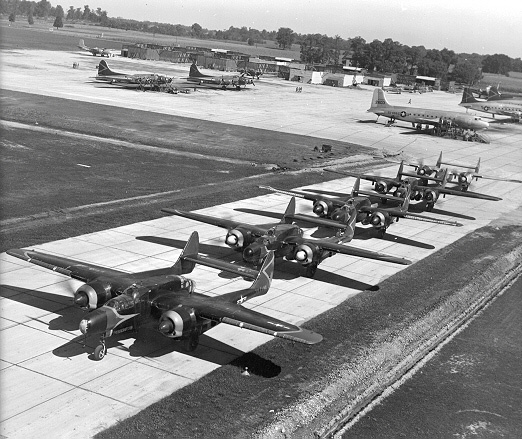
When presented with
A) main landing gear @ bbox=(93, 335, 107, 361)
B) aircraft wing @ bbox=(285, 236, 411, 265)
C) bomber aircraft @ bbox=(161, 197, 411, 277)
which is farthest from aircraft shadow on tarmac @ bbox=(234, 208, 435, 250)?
main landing gear @ bbox=(93, 335, 107, 361)

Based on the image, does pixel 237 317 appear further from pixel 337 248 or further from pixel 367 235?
pixel 367 235

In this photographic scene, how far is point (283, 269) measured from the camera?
135 ft

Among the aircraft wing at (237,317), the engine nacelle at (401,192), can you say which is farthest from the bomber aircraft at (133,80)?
the aircraft wing at (237,317)

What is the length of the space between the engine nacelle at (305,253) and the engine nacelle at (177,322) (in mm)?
11809

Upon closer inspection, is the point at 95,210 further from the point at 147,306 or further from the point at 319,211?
the point at 147,306

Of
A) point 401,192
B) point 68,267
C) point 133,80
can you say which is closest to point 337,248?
point 68,267

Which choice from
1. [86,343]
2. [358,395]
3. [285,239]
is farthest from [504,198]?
[86,343]

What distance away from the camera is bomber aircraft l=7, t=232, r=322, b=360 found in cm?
2620

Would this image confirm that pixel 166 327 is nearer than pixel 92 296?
Yes

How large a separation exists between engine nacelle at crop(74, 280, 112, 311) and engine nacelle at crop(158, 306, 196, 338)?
253cm

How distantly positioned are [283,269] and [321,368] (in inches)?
499

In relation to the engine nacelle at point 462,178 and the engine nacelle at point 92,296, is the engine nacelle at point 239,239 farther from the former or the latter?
the engine nacelle at point 462,178

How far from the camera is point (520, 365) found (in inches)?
1273

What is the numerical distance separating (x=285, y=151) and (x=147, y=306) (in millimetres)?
57330
